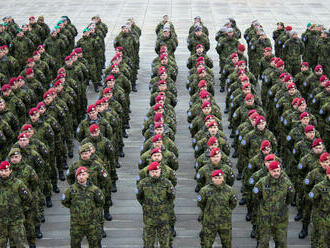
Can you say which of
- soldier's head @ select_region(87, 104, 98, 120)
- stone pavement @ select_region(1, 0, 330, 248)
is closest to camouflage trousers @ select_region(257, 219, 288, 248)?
stone pavement @ select_region(1, 0, 330, 248)

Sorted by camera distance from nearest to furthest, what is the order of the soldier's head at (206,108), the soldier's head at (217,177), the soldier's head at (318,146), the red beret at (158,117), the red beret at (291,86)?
the soldier's head at (217,177), the soldier's head at (318,146), the red beret at (158,117), the soldier's head at (206,108), the red beret at (291,86)

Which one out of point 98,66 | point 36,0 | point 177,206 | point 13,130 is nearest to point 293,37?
point 98,66

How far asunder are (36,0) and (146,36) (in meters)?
11.1

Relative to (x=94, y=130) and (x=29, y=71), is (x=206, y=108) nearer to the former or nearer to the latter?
(x=94, y=130)

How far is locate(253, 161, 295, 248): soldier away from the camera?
28.0 feet

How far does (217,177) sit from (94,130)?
288 centimetres

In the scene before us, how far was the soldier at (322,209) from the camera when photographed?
860 cm

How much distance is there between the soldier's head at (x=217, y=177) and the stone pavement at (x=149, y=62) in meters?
1.91

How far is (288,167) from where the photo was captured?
11.3 m

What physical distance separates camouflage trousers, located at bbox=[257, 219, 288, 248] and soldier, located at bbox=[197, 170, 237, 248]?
0.53 meters

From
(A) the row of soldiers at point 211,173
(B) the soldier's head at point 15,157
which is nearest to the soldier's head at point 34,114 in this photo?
(B) the soldier's head at point 15,157

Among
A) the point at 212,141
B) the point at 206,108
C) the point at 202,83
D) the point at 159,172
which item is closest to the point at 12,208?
the point at 159,172

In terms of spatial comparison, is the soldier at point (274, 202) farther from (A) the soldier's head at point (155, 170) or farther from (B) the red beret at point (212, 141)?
(A) the soldier's head at point (155, 170)

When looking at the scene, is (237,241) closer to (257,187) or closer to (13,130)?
(257,187)
